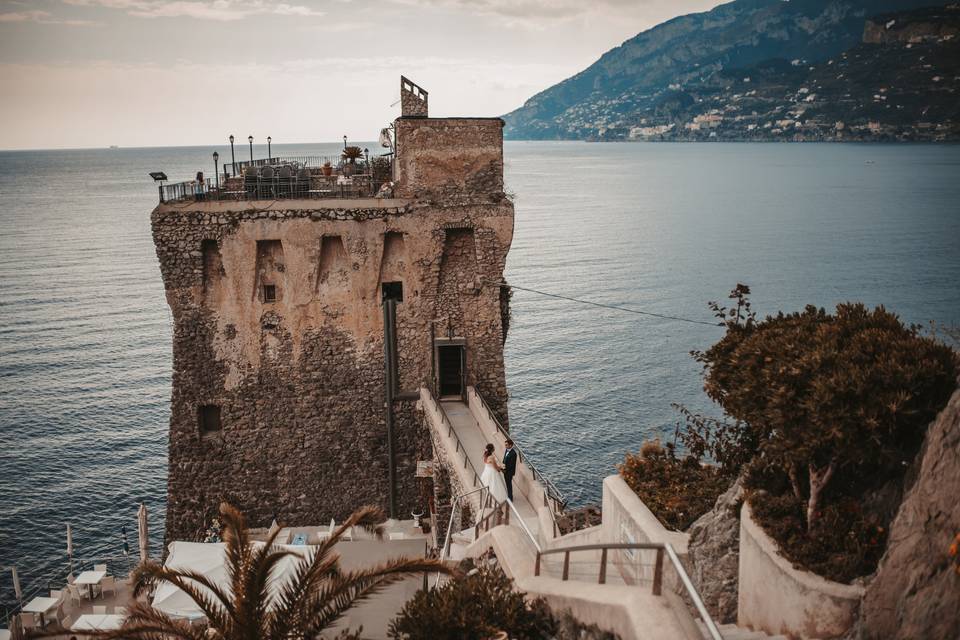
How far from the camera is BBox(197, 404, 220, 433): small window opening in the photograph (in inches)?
966

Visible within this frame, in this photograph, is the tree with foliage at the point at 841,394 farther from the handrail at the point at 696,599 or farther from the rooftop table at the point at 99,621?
the rooftop table at the point at 99,621

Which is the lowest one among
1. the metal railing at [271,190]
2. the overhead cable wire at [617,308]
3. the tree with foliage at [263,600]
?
the overhead cable wire at [617,308]

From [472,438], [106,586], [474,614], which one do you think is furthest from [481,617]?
[106,586]

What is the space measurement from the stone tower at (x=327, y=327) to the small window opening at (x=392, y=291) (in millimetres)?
33

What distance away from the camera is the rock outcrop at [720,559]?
10.8 meters

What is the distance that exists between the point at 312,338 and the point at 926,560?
19.1 m

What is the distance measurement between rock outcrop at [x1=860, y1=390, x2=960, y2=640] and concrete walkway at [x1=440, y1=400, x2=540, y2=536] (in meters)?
8.83

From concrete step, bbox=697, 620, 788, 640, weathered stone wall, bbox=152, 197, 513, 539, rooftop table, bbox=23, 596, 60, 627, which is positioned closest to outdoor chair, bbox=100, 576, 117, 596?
rooftop table, bbox=23, 596, 60, 627

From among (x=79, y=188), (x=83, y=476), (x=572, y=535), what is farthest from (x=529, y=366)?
(x=79, y=188)

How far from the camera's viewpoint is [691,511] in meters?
13.1

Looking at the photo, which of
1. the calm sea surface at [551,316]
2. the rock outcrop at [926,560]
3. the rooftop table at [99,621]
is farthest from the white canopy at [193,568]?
the calm sea surface at [551,316]

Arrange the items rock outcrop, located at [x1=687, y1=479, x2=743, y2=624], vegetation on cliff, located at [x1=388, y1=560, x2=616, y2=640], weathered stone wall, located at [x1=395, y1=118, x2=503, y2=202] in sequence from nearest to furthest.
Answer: vegetation on cliff, located at [x1=388, y1=560, x2=616, y2=640] < rock outcrop, located at [x1=687, y1=479, x2=743, y2=624] < weathered stone wall, located at [x1=395, y1=118, x2=503, y2=202]

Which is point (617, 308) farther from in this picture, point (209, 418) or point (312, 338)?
point (209, 418)

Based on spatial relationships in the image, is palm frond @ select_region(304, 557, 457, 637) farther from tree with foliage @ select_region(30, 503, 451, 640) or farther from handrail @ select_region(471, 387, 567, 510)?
handrail @ select_region(471, 387, 567, 510)
